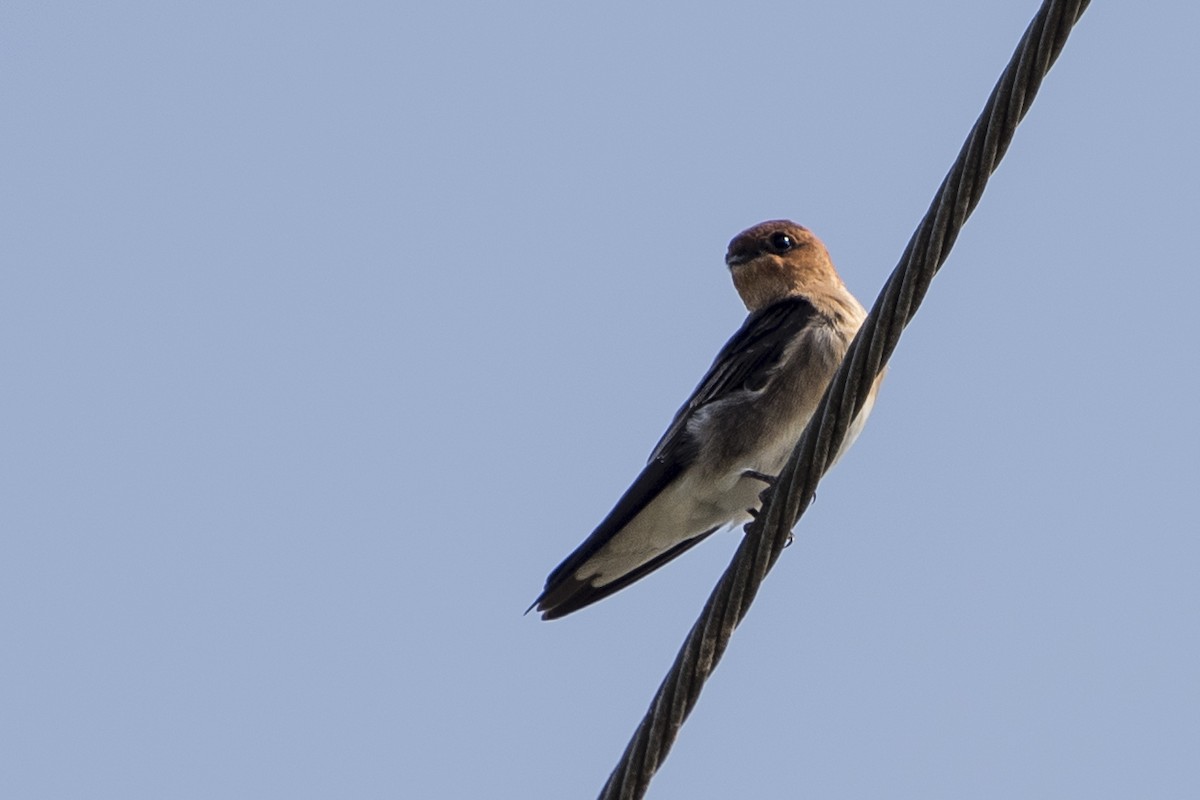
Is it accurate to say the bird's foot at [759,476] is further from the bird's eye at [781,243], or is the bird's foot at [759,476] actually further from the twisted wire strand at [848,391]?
the twisted wire strand at [848,391]

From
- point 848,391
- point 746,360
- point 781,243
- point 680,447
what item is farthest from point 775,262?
point 848,391

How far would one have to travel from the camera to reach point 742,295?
880 cm

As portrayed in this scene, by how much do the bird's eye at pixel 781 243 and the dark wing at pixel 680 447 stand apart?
798mm

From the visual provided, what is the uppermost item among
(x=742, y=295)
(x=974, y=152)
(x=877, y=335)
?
(x=742, y=295)

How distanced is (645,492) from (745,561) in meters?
2.61

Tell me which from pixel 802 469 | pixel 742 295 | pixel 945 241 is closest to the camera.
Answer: pixel 945 241

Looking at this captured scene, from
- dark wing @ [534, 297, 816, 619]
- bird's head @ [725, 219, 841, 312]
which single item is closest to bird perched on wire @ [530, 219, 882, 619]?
dark wing @ [534, 297, 816, 619]

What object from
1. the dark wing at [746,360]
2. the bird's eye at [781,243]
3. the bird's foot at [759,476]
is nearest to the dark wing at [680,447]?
the dark wing at [746,360]

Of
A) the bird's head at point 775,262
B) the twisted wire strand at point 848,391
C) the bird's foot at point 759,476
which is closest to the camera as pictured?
the twisted wire strand at point 848,391

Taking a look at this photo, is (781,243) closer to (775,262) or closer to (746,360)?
(775,262)

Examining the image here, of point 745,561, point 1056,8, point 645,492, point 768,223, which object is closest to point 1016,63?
point 1056,8

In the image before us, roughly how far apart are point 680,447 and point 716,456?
0.54ft

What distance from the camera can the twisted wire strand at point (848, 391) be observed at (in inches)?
149

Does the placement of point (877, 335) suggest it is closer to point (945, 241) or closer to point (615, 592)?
point (945, 241)
